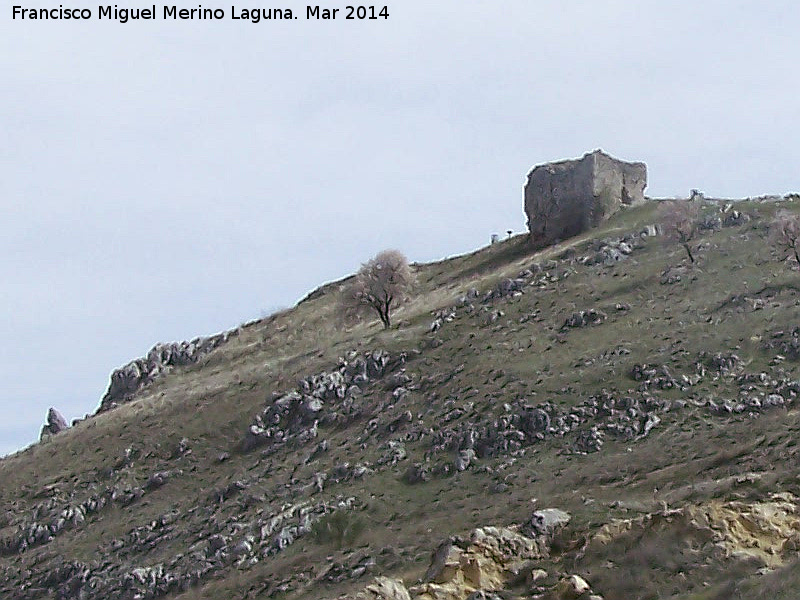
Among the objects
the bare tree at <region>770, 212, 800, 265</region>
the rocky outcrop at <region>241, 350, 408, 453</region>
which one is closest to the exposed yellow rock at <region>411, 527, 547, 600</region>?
the rocky outcrop at <region>241, 350, 408, 453</region>

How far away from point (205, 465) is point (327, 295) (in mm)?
55276

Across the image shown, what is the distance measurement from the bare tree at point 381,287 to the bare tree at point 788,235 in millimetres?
24754

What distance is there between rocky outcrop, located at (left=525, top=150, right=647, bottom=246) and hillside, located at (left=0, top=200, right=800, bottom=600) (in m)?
12.0

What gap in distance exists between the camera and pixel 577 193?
87.8 m

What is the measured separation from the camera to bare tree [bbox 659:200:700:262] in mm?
68000

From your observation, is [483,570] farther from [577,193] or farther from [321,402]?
[577,193]

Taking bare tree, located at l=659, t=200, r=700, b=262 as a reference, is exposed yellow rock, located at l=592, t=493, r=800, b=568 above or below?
below

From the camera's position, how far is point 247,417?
59031 mm

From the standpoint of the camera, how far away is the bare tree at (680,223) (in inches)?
2677

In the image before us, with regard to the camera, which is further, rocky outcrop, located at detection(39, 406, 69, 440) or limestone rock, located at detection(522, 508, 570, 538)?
rocky outcrop, located at detection(39, 406, 69, 440)

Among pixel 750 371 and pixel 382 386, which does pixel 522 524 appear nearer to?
pixel 750 371

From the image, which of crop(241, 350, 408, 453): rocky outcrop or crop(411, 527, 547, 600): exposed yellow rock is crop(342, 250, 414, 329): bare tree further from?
crop(411, 527, 547, 600): exposed yellow rock

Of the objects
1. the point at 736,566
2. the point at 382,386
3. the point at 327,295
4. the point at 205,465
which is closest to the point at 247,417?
the point at 205,465

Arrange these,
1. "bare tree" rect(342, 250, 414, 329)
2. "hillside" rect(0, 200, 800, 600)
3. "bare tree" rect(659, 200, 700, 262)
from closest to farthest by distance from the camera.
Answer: "hillside" rect(0, 200, 800, 600)
"bare tree" rect(659, 200, 700, 262)
"bare tree" rect(342, 250, 414, 329)
